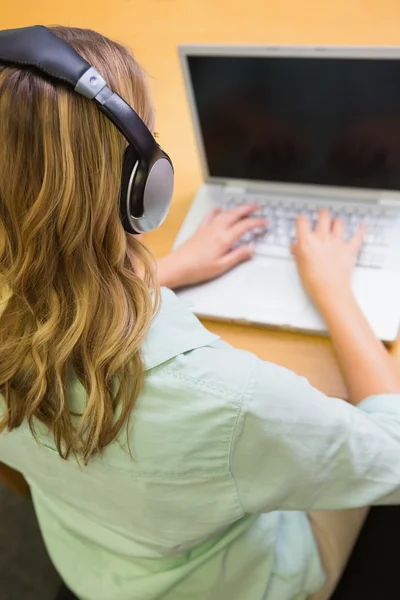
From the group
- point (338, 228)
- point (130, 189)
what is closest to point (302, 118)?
point (338, 228)

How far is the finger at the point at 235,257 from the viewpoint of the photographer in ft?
3.01

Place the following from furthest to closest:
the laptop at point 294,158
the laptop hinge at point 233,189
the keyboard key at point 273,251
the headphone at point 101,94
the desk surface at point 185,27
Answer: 1. the desk surface at point 185,27
2. the laptop hinge at point 233,189
3. the keyboard key at point 273,251
4. the laptop at point 294,158
5. the headphone at point 101,94

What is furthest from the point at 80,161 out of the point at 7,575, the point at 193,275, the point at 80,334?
the point at 7,575

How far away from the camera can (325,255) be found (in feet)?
2.89

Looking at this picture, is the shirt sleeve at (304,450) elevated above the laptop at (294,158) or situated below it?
below

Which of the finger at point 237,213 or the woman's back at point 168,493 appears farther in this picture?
the finger at point 237,213

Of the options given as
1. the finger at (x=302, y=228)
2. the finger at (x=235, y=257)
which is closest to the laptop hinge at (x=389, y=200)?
the finger at (x=302, y=228)

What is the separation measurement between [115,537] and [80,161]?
47 cm

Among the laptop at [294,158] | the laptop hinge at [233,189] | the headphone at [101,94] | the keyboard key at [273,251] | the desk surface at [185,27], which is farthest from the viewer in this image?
the desk surface at [185,27]

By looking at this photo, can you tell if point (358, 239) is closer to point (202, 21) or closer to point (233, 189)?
point (233, 189)

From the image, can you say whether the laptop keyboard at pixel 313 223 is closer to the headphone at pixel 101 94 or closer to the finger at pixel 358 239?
the finger at pixel 358 239

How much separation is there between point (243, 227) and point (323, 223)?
0.13 metres

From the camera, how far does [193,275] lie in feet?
3.01

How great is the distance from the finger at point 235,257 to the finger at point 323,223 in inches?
4.5
